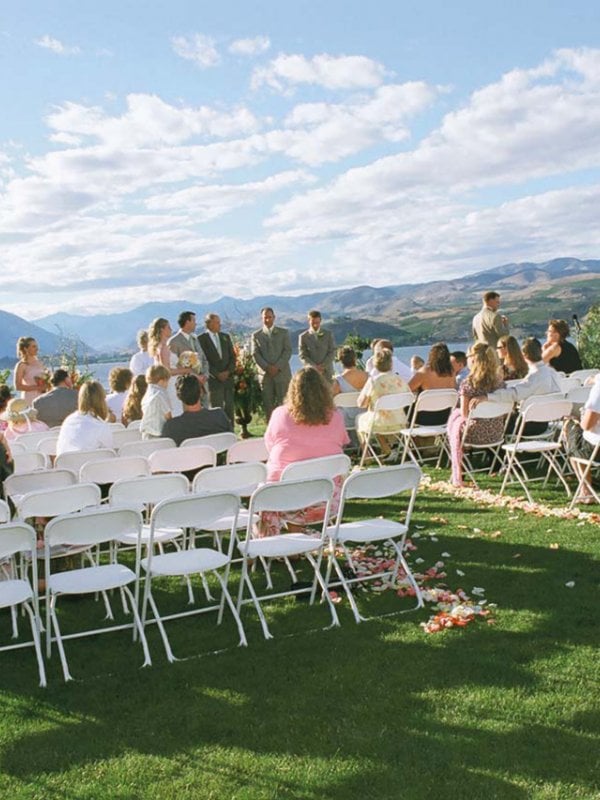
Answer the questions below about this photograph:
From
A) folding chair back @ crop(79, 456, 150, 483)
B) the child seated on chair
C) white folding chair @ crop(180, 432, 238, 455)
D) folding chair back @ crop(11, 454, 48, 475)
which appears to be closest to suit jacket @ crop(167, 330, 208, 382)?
the child seated on chair

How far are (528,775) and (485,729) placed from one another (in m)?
0.36

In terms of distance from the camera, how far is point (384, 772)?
10.5ft

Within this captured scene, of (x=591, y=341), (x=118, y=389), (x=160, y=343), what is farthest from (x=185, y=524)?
(x=591, y=341)

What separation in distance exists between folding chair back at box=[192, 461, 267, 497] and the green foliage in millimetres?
11654

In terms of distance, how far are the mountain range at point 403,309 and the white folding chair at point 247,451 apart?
6.03 m

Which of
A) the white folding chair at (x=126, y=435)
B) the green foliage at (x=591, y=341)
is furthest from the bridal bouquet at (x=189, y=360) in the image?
the green foliage at (x=591, y=341)

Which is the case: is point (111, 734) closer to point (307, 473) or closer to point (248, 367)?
point (307, 473)

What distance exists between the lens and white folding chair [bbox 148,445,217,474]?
6.27m

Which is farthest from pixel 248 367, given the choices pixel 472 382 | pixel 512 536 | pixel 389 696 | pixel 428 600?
pixel 389 696

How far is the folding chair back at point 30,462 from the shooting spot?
22.6 feet

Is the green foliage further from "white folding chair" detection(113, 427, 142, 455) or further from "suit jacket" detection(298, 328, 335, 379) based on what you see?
"white folding chair" detection(113, 427, 142, 455)

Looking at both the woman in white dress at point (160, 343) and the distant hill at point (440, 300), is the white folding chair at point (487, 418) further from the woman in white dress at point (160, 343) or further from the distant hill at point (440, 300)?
the distant hill at point (440, 300)

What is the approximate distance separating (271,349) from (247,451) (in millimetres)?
6036

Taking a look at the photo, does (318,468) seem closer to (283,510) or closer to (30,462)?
(283,510)
